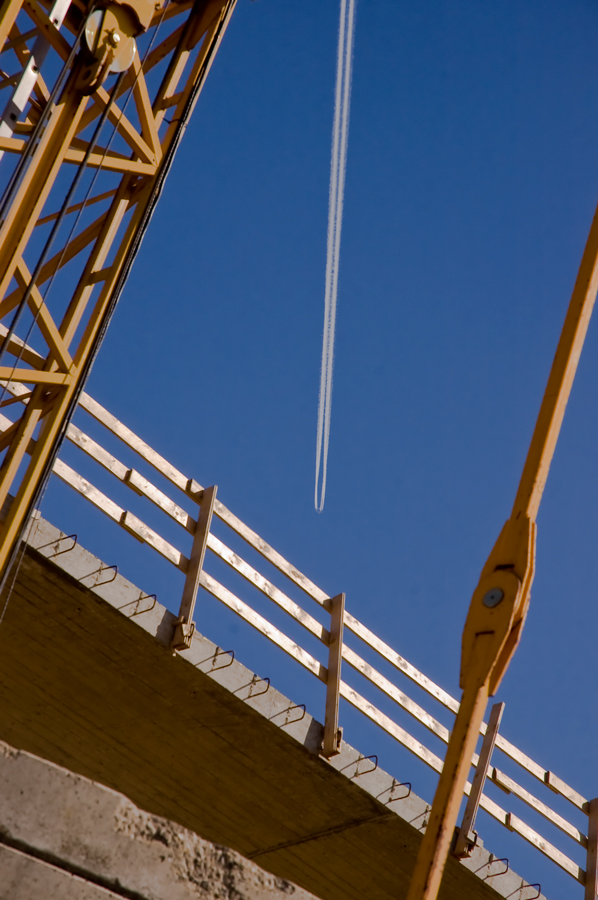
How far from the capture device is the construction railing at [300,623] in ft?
24.3

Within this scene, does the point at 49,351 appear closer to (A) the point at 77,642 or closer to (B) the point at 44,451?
(B) the point at 44,451

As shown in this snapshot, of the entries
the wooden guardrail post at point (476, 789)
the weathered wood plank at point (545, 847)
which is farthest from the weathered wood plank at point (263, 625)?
the weathered wood plank at point (545, 847)

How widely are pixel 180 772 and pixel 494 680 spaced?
6.75m

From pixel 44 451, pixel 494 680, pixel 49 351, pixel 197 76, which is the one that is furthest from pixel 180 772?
pixel 494 680

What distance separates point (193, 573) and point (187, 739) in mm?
1546

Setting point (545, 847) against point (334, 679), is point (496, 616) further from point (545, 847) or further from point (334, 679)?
point (545, 847)

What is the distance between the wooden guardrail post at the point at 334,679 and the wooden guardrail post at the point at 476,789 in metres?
1.75

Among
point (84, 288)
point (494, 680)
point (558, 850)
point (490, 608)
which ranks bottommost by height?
point (494, 680)

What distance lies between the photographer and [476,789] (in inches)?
357

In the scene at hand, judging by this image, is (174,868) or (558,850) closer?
(174,868)

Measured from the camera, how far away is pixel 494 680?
2170 mm

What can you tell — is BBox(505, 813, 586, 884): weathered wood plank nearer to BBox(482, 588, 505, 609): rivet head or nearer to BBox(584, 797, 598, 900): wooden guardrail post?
BBox(584, 797, 598, 900): wooden guardrail post

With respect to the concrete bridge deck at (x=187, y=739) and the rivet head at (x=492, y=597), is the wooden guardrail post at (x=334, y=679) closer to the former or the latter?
the concrete bridge deck at (x=187, y=739)

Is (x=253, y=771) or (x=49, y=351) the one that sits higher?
(x=49, y=351)
